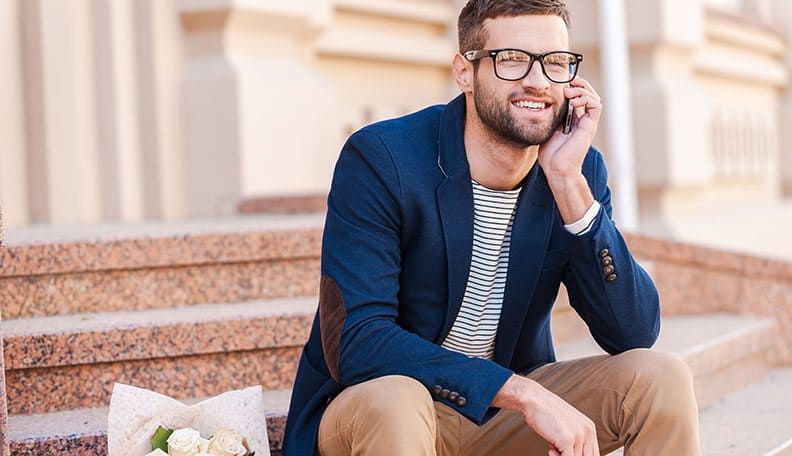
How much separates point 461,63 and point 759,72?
30.8ft

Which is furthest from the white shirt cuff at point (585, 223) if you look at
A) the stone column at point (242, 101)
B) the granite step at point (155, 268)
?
the stone column at point (242, 101)

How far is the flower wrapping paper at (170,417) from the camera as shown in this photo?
114 inches

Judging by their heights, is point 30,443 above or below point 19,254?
below

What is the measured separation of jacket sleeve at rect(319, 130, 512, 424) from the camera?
2.83m

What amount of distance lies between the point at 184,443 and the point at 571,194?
109 cm

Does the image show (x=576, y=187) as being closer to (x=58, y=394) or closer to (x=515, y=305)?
(x=515, y=305)

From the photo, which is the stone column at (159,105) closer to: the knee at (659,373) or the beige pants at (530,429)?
the beige pants at (530,429)

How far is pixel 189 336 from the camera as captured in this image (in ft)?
12.6

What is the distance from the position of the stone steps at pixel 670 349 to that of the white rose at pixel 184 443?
2.29ft

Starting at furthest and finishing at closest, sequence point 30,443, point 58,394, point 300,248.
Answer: point 300,248, point 58,394, point 30,443

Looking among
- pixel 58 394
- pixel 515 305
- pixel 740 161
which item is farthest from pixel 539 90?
pixel 740 161

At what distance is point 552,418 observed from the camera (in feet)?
8.98

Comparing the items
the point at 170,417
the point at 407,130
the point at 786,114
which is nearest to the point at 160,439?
the point at 170,417

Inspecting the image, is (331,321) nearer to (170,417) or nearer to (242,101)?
(170,417)
